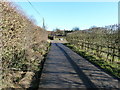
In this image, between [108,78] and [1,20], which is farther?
[108,78]

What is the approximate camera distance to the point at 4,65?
3.08 metres

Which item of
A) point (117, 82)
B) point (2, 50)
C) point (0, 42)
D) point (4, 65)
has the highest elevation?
point (0, 42)

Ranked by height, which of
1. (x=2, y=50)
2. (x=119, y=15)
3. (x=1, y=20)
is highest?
(x=119, y=15)

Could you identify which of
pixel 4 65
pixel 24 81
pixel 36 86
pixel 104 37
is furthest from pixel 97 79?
pixel 104 37

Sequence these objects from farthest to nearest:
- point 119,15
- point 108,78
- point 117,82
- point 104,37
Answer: point 104,37
point 119,15
point 108,78
point 117,82

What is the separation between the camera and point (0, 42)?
279cm

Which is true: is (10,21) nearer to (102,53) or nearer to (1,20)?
(1,20)

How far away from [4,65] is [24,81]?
896 mm

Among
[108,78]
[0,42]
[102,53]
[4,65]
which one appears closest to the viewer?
[0,42]

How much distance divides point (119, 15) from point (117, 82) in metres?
3.23

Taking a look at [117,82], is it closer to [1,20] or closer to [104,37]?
[1,20]

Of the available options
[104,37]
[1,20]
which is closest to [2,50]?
[1,20]

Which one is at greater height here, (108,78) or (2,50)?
(2,50)

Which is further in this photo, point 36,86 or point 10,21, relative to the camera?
point 36,86
